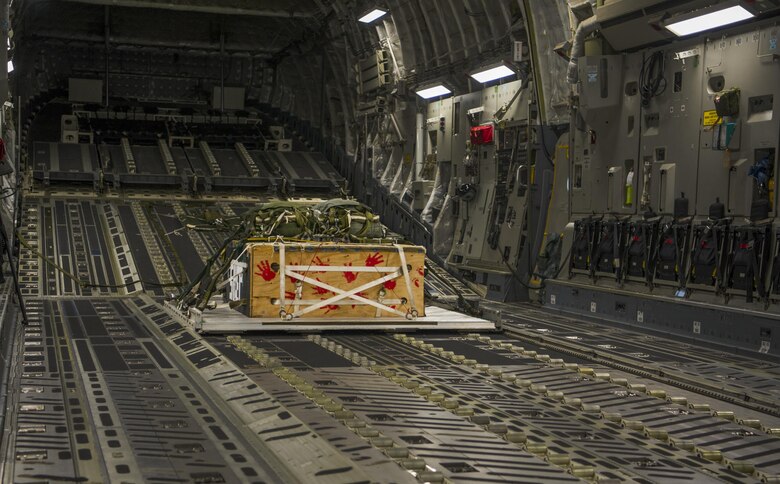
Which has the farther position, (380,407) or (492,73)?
(492,73)

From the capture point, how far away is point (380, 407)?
6473 mm

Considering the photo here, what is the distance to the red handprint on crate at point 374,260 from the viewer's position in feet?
35.7

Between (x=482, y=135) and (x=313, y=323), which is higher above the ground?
(x=482, y=135)

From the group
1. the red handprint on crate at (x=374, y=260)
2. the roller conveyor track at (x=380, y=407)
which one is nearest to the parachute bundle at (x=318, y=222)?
the red handprint on crate at (x=374, y=260)

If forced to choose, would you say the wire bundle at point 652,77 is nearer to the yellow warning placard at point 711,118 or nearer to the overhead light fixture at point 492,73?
the yellow warning placard at point 711,118

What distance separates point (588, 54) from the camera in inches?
507

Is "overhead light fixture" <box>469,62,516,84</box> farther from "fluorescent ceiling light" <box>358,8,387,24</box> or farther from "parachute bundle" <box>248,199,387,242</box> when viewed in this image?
"parachute bundle" <box>248,199,387,242</box>

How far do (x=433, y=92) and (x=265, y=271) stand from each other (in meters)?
7.86

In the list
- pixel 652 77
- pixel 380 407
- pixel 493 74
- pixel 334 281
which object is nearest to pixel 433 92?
pixel 493 74

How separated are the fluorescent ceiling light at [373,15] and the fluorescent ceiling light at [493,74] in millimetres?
3029

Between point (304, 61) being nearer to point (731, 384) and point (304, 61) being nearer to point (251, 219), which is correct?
point (251, 219)

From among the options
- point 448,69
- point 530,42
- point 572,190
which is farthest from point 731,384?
point 448,69

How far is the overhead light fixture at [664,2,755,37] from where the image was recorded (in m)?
10.0

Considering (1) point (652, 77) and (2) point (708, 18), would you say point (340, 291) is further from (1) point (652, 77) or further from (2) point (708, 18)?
(2) point (708, 18)
